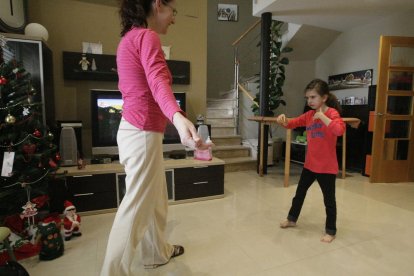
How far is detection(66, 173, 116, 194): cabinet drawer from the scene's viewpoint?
7.30 feet

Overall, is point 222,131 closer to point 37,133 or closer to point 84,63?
point 84,63

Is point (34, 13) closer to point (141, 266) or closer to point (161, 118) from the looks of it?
point (161, 118)

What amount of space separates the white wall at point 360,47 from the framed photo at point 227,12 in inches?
82.7

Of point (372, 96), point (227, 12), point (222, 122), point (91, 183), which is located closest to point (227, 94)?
point (222, 122)

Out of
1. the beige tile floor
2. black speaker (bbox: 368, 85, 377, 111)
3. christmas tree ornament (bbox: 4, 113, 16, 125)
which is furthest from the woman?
black speaker (bbox: 368, 85, 377, 111)

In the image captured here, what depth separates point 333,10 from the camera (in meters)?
3.45

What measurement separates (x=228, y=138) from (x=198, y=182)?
174 centimetres

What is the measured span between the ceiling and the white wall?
0.13m

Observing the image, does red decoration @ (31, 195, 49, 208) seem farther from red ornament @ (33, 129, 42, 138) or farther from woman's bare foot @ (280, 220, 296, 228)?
woman's bare foot @ (280, 220, 296, 228)

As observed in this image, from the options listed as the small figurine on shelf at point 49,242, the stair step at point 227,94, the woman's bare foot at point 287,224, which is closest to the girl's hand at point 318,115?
the woman's bare foot at point 287,224

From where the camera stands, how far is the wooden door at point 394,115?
3299 mm

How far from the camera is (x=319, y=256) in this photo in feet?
5.36

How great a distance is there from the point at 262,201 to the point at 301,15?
272 cm

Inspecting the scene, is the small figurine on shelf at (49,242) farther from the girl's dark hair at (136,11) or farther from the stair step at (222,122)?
the stair step at (222,122)
